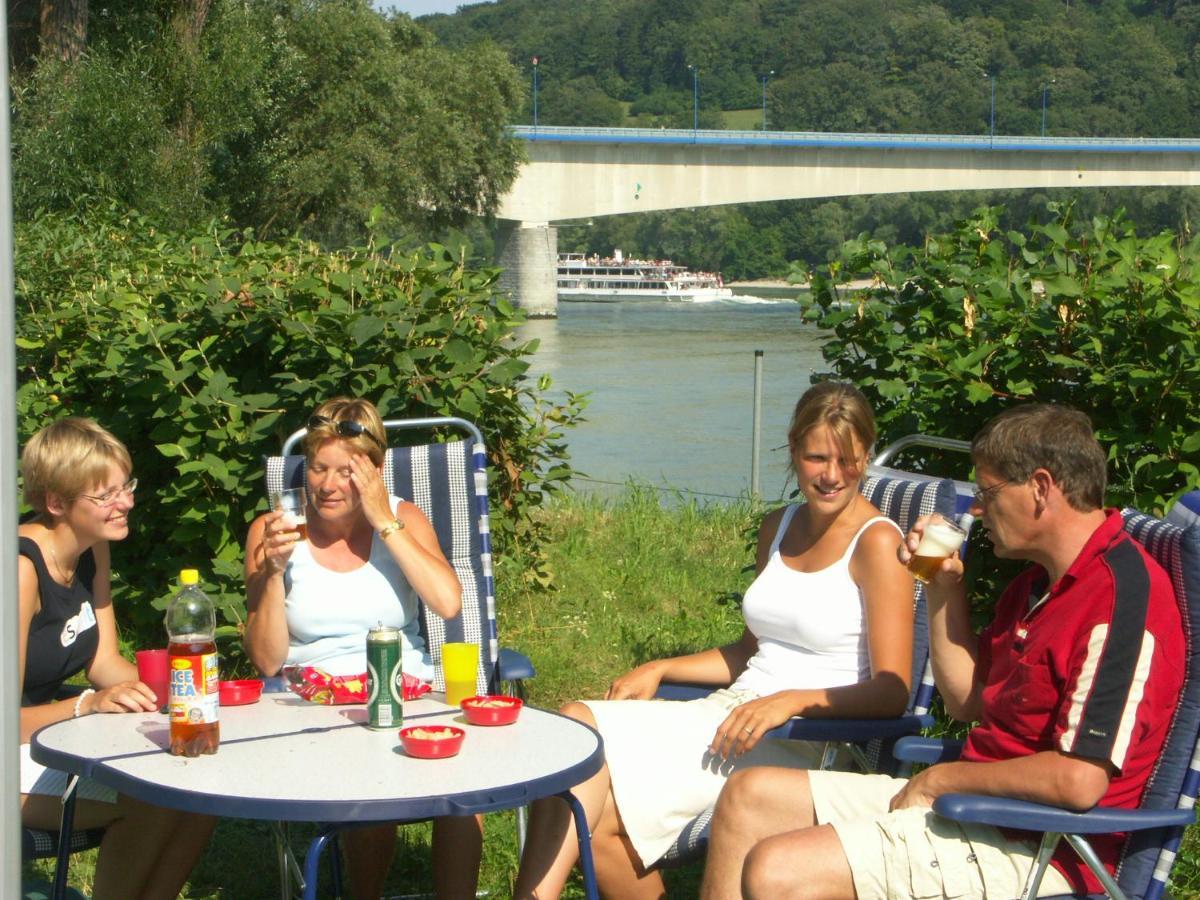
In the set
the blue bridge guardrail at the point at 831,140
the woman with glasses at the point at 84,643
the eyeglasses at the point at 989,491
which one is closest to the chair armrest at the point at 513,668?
the woman with glasses at the point at 84,643

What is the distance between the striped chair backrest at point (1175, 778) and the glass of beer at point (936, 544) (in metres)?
0.36

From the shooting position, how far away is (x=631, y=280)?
59375 millimetres

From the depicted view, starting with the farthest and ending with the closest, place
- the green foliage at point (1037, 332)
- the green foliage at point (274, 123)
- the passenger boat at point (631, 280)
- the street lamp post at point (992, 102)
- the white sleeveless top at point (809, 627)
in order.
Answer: the passenger boat at point (631, 280), the street lamp post at point (992, 102), the green foliage at point (274, 123), the green foliage at point (1037, 332), the white sleeveless top at point (809, 627)

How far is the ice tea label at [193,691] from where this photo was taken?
2148 mm

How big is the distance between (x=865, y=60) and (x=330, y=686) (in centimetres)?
7413

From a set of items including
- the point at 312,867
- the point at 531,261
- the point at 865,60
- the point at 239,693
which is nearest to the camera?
the point at 312,867

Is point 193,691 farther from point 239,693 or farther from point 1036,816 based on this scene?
point 1036,816

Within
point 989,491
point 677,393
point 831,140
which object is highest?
point 831,140

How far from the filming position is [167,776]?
6.79 ft

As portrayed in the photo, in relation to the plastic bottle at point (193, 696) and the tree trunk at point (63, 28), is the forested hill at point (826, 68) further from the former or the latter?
the plastic bottle at point (193, 696)

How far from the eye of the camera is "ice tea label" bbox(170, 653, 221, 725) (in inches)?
A: 84.6

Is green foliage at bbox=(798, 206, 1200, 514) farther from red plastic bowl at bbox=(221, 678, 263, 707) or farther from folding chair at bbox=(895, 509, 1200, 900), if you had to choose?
red plastic bowl at bbox=(221, 678, 263, 707)

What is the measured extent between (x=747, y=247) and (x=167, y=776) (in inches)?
2024

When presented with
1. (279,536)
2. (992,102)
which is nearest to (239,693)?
(279,536)
